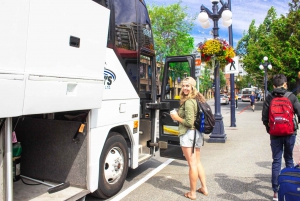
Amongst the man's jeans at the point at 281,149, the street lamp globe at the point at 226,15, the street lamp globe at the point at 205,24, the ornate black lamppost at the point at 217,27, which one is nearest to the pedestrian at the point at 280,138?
the man's jeans at the point at 281,149

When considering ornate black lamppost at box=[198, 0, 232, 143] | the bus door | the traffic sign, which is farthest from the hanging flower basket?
the bus door

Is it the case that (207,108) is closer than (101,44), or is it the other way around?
(101,44)

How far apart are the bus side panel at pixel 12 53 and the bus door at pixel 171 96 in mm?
3491

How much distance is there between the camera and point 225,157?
7094 mm

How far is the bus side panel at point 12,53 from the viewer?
224 centimetres

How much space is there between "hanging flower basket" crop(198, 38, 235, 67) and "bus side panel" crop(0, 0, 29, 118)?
21.6 ft

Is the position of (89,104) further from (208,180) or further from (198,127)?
(208,180)

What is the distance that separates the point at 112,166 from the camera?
4.21 meters

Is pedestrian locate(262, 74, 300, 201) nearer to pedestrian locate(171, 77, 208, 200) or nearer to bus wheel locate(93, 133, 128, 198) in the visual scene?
pedestrian locate(171, 77, 208, 200)

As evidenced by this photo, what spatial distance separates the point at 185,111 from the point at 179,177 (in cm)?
185

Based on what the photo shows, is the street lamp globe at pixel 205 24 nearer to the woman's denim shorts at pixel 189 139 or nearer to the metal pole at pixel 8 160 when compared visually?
the woman's denim shorts at pixel 189 139

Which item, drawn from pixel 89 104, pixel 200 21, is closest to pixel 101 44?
pixel 89 104

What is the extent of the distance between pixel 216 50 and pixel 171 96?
10.7ft

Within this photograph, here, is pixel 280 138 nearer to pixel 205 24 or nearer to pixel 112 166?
pixel 112 166
